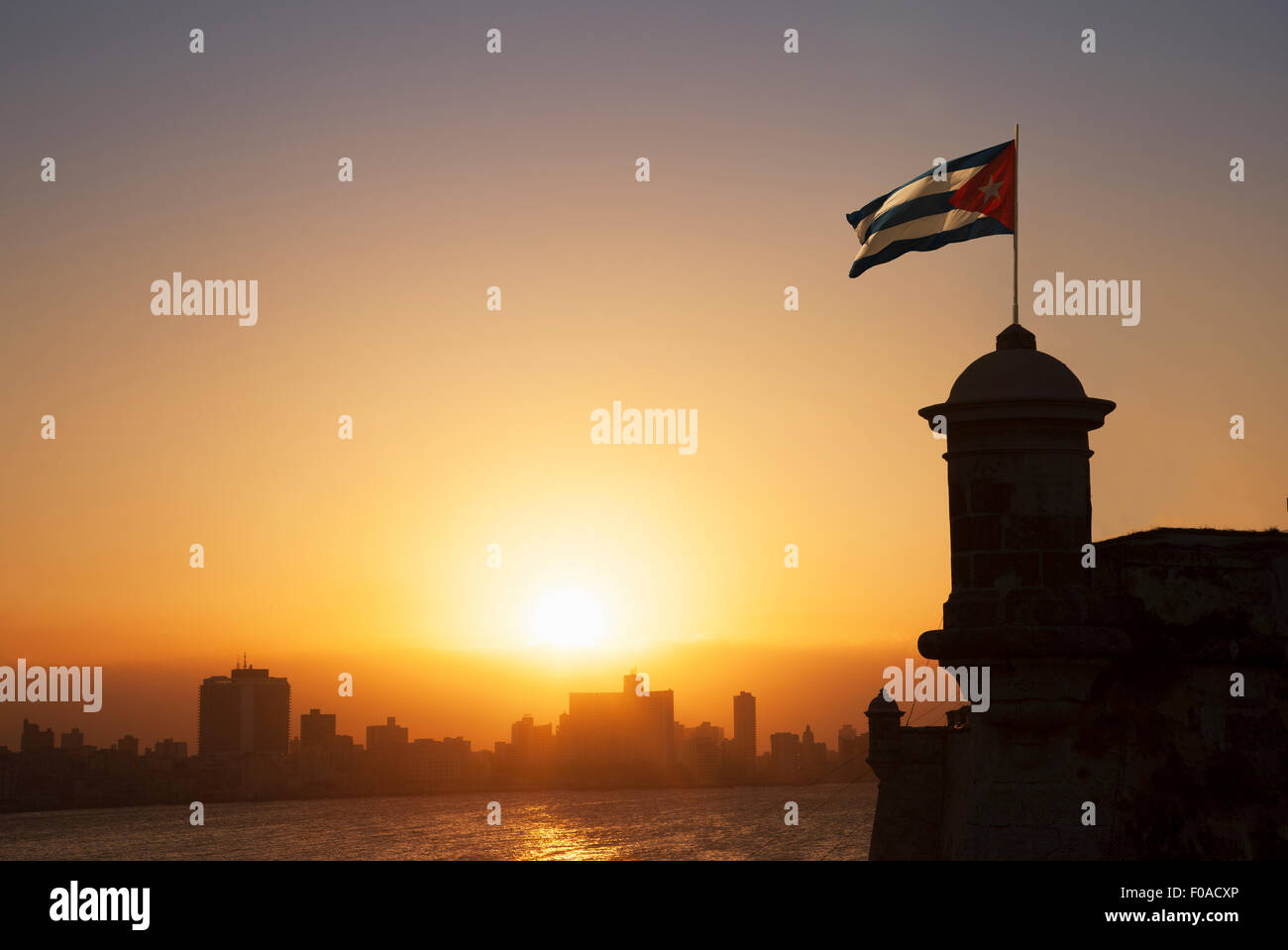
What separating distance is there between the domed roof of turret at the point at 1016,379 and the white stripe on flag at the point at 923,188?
259 cm

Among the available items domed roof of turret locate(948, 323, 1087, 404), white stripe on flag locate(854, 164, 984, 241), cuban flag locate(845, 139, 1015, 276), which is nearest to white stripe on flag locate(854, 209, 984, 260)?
cuban flag locate(845, 139, 1015, 276)

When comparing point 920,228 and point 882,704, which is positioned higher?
point 920,228

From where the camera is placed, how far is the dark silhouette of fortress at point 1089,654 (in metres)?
14.3

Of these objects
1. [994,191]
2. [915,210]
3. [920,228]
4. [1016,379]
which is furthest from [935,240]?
[1016,379]

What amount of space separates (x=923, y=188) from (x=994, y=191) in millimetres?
938

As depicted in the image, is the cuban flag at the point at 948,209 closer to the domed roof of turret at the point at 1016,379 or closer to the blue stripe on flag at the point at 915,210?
the blue stripe on flag at the point at 915,210

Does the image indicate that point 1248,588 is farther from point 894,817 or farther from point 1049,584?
point 894,817

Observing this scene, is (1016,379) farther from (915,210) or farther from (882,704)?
(882,704)

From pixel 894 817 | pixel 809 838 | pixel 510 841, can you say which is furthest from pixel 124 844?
pixel 894 817

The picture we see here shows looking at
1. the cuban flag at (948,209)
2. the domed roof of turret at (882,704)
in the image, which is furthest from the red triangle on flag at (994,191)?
the domed roof of turret at (882,704)

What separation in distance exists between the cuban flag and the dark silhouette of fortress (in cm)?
224

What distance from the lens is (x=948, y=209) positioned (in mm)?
16469
